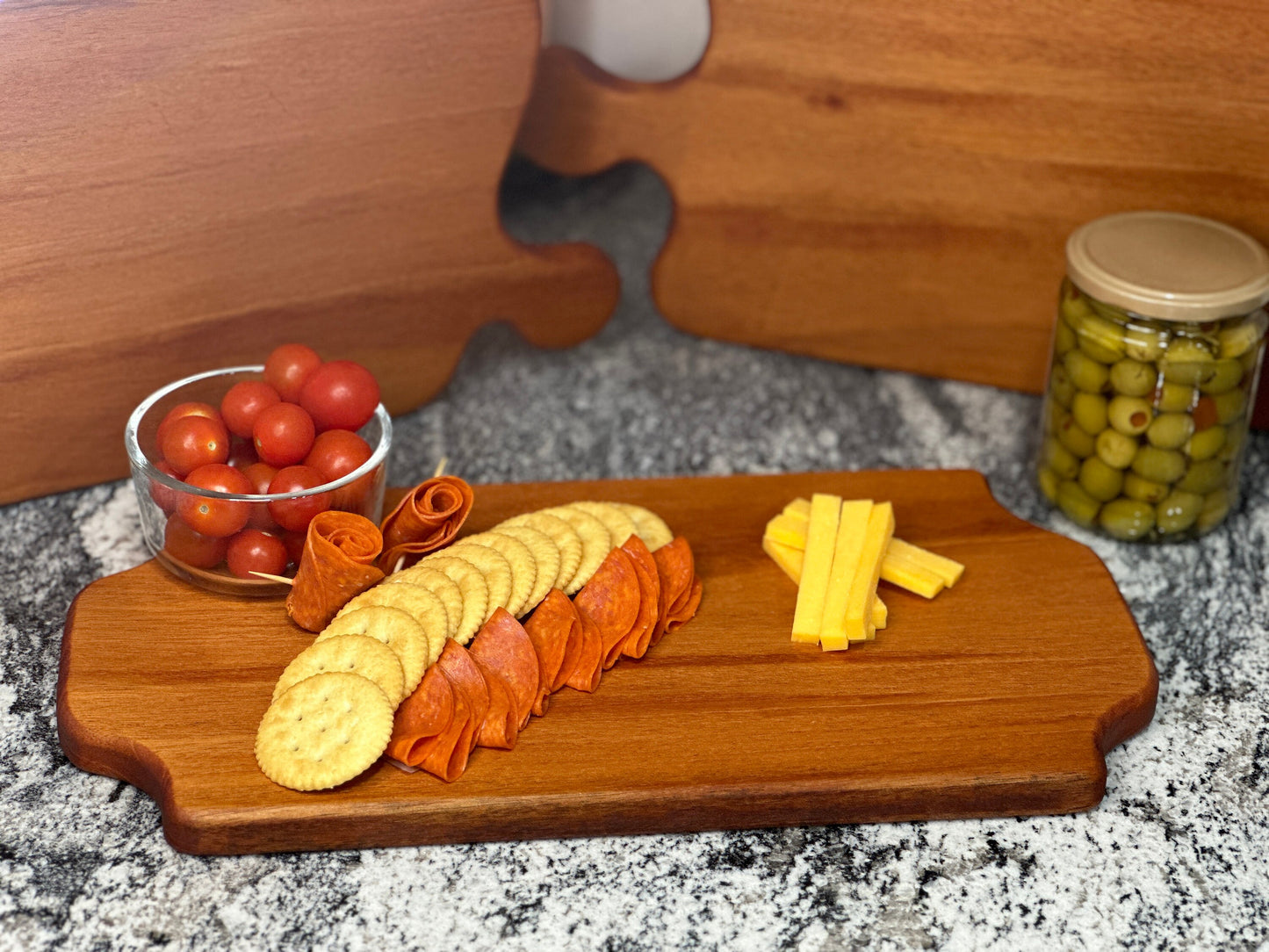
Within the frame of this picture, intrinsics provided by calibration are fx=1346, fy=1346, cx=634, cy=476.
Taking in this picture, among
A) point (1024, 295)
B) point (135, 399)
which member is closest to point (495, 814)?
point (135, 399)

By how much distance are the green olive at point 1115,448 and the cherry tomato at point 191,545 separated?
34.2 inches

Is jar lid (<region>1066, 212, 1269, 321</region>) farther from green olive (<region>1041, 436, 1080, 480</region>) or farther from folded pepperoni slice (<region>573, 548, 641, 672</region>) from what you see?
folded pepperoni slice (<region>573, 548, 641, 672</region>)

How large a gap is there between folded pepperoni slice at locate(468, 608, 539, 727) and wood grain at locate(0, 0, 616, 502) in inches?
20.5

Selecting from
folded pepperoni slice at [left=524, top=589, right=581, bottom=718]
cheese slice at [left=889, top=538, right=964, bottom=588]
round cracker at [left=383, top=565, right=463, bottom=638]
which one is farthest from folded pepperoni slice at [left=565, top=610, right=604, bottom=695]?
cheese slice at [left=889, top=538, right=964, bottom=588]

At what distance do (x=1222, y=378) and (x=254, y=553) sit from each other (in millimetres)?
935

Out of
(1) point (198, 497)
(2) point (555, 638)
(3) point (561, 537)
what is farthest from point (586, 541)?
(1) point (198, 497)

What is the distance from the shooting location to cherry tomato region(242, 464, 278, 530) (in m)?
1.19

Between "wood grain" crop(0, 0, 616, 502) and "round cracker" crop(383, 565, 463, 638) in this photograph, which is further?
"wood grain" crop(0, 0, 616, 502)

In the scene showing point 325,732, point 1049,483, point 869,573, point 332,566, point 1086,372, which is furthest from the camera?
point 1049,483

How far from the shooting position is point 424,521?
4.03ft

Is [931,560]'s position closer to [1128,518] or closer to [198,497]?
[1128,518]

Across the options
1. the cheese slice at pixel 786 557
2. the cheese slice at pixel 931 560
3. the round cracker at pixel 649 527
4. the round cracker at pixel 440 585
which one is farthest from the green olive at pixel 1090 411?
the round cracker at pixel 440 585

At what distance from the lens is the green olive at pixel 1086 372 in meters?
1.34

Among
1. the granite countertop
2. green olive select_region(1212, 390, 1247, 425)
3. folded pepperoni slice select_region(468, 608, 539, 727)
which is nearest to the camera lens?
the granite countertop
